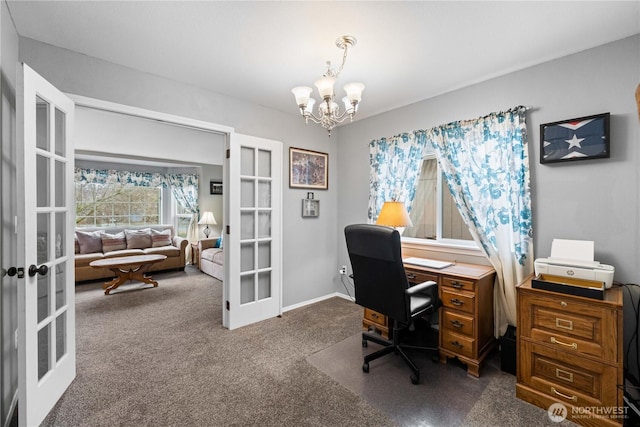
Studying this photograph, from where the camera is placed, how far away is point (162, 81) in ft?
8.59

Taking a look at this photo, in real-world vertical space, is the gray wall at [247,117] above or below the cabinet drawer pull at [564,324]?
above

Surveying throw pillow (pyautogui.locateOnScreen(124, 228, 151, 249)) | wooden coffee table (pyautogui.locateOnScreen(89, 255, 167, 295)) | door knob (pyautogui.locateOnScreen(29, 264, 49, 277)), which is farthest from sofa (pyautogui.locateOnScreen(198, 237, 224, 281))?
door knob (pyautogui.locateOnScreen(29, 264, 49, 277))

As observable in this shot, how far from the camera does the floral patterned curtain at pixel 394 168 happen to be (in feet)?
10.3

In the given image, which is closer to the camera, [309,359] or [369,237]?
[369,237]

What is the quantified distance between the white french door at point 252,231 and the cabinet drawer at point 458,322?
1.86 metres

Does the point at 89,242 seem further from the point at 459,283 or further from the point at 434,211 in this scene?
the point at 459,283

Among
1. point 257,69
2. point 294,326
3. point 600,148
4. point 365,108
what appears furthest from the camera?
point 365,108

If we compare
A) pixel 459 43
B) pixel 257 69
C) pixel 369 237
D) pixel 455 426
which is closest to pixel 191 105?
pixel 257 69

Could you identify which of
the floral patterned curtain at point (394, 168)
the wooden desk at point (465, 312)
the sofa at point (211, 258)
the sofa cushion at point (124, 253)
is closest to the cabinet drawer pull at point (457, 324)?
the wooden desk at point (465, 312)

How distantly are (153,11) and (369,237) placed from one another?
6.55 ft

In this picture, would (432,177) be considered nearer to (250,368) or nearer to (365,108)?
(365,108)

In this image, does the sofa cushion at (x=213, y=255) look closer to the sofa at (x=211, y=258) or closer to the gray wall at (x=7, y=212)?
the sofa at (x=211, y=258)

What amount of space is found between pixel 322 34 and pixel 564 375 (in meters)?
2.72

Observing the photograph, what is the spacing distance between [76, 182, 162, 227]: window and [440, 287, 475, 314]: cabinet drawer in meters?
6.82
